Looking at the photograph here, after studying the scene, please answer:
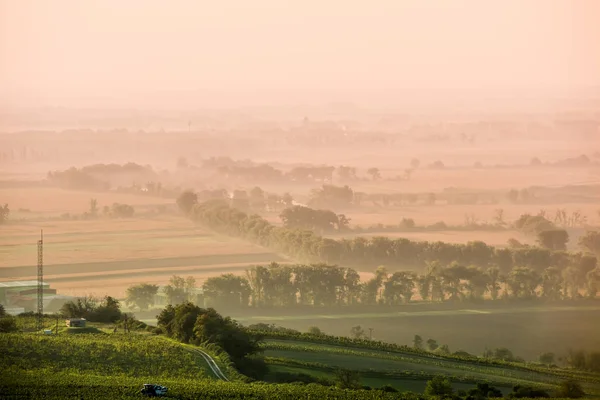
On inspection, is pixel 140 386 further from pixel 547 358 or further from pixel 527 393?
pixel 547 358

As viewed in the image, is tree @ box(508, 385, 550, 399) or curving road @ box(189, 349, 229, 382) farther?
tree @ box(508, 385, 550, 399)

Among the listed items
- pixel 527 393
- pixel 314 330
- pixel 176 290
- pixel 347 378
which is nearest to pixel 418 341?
pixel 314 330

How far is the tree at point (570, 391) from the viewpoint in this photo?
1073 inches

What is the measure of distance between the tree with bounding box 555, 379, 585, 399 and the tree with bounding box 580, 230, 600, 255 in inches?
735

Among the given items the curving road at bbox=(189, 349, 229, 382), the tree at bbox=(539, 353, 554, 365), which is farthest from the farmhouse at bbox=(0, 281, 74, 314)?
the tree at bbox=(539, 353, 554, 365)

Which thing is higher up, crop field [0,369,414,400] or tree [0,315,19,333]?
tree [0,315,19,333]

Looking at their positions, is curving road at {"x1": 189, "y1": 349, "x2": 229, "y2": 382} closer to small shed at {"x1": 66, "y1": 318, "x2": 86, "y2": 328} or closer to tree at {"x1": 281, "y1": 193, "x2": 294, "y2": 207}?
small shed at {"x1": 66, "y1": 318, "x2": 86, "y2": 328}

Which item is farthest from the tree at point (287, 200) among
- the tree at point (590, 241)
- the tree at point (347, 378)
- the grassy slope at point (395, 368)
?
the tree at point (347, 378)

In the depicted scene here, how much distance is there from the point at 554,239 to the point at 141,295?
54.0 ft

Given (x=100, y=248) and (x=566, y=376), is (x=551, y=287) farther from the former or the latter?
(x=100, y=248)

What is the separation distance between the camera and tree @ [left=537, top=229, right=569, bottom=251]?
152ft

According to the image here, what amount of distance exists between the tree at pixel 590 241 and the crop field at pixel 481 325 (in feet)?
19.9

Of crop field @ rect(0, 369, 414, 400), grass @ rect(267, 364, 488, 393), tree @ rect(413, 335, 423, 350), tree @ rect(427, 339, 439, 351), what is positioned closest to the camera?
crop field @ rect(0, 369, 414, 400)

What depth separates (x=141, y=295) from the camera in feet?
138
